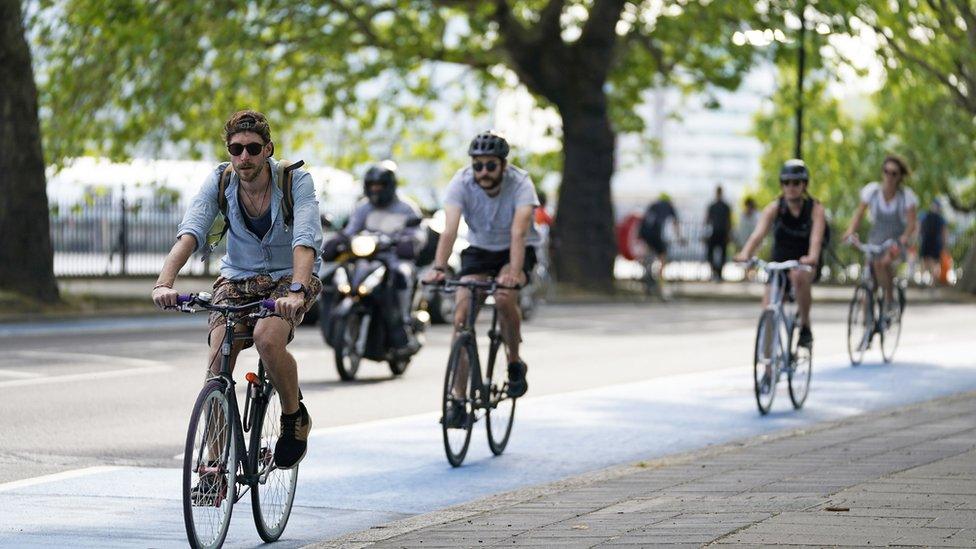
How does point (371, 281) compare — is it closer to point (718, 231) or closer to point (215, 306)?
point (215, 306)

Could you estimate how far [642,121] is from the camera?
1367 inches

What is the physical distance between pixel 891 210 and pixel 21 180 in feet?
35.1

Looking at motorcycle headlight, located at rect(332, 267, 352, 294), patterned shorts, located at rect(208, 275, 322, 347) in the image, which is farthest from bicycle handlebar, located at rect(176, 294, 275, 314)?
motorcycle headlight, located at rect(332, 267, 352, 294)

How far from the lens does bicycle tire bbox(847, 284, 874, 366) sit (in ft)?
55.0

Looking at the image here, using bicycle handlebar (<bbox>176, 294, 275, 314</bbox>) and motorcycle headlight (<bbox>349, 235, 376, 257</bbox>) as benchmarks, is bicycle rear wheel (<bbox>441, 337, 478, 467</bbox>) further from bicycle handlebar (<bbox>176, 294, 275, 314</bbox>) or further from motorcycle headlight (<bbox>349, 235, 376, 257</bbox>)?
motorcycle headlight (<bbox>349, 235, 376, 257</bbox>)

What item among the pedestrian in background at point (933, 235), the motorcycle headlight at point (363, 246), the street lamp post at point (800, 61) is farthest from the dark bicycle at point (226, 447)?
the pedestrian in background at point (933, 235)

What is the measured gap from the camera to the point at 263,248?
696 cm

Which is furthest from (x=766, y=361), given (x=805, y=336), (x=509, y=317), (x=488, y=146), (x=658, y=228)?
(x=658, y=228)

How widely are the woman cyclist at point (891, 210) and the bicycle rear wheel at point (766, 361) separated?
13.5ft

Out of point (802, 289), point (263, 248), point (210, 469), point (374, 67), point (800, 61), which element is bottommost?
point (210, 469)

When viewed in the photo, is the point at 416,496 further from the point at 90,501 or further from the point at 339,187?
the point at 339,187

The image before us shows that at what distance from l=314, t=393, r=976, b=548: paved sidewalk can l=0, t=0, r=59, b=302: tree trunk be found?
13863 mm

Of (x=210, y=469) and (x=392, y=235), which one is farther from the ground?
(x=392, y=235)

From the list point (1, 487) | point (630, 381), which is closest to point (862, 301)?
point (630, 381)
